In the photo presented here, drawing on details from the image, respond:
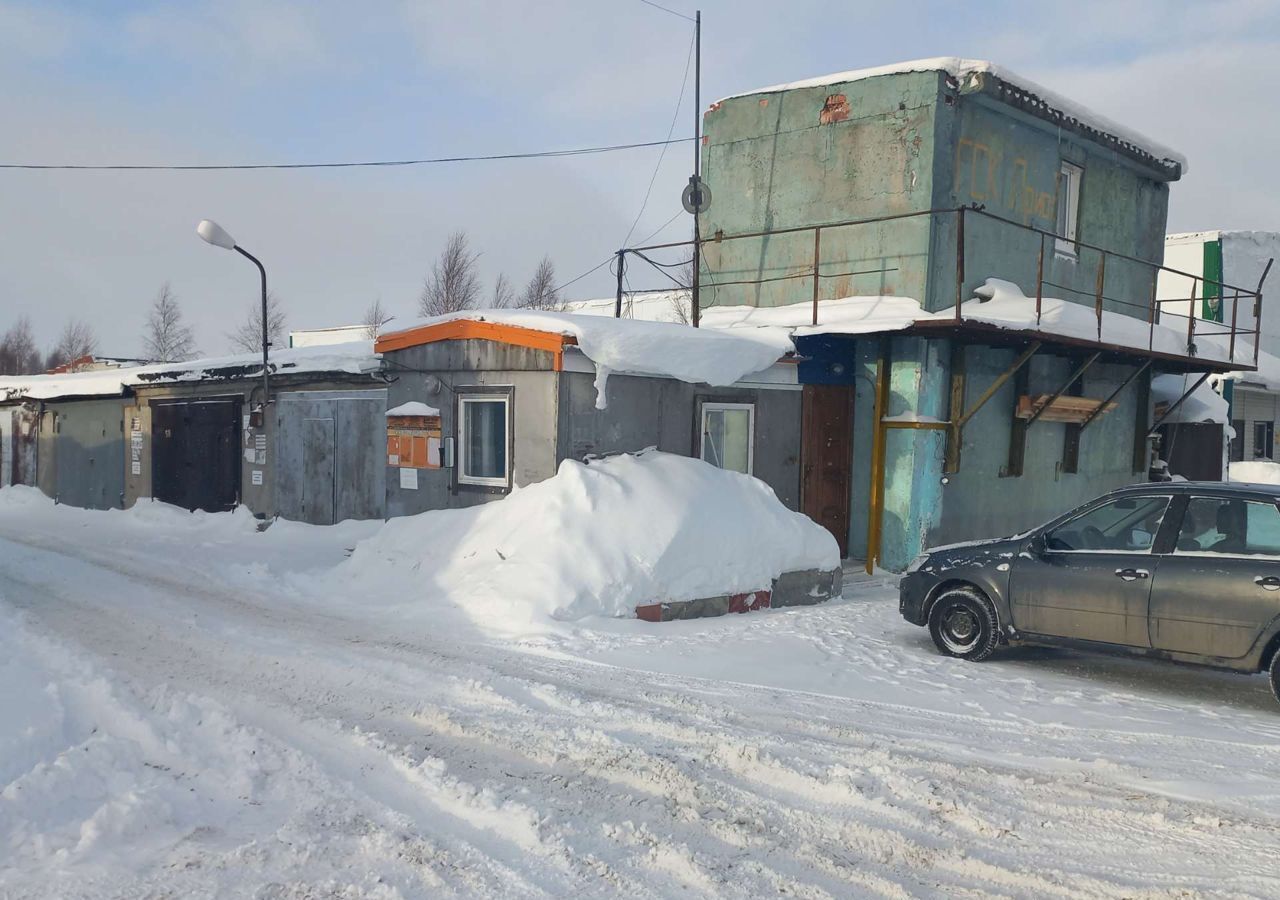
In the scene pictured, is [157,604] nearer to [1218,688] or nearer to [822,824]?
[822,824]

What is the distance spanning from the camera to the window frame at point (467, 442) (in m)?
11.2

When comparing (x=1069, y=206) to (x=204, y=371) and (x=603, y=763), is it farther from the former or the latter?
(x=204, y=371)

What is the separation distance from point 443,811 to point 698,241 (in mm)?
11092

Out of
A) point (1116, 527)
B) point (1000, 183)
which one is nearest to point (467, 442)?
point (1116, 527)

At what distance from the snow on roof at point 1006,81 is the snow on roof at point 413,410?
772cm

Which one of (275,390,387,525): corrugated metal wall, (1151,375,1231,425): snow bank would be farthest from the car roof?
(1151,375,1231,425): snow bank

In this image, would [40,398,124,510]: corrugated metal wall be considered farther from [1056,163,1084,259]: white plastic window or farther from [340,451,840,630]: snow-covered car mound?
[1056,163,1084,259]: white plastic window

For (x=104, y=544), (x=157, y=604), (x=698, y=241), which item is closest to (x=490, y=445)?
(x=157, y=604)

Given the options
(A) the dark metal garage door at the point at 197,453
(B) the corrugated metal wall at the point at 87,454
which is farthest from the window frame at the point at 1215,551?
(B) the corrugated metal wall at the point at 87,454

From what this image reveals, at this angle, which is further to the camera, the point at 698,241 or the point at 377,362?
the point at 698,241

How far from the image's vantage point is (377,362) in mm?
13234

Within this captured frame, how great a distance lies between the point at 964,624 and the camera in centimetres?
866

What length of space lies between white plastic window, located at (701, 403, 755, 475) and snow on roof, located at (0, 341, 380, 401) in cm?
462

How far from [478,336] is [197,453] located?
7915 mm
